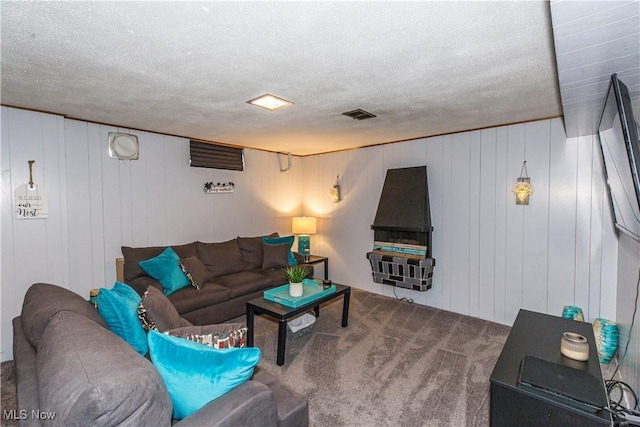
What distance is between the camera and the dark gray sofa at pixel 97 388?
Result: 910 millimetres

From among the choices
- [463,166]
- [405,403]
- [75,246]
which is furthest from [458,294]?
[75,246]

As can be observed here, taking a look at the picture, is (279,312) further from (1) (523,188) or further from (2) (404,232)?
(1) (523,188)

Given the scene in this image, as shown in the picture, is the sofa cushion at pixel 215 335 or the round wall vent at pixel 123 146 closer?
the sofa cushion at pixel 215 335

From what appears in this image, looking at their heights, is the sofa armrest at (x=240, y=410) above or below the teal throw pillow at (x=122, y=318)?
below

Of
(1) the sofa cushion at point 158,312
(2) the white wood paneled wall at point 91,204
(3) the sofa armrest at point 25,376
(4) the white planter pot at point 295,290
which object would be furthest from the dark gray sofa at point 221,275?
(3) the sofa armrest at point 25,376

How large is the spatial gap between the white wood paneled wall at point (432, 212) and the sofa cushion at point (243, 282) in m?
0.78

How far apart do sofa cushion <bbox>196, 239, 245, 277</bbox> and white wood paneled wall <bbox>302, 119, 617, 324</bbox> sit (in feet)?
6.48

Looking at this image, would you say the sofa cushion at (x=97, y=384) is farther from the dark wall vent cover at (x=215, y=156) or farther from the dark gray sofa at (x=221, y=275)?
the dark wall vent cover at (x=215, y=156)

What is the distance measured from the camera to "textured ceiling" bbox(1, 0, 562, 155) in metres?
1.38

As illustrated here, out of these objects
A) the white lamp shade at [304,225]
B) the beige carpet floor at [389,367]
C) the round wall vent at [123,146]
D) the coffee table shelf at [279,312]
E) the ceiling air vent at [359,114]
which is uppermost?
the ceiling air vent at [359,114]

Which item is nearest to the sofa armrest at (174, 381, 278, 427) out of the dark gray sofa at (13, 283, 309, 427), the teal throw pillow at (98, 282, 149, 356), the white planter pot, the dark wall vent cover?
the dark gray sofa at (13, 283, 309, 427)

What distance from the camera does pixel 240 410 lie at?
119 cm

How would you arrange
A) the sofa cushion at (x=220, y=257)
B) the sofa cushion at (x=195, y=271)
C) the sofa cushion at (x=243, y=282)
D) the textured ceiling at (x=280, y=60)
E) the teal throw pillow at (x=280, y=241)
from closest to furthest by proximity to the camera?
1. the textured ceiling at (x=280, y=60)
2. the sofa cushion at (x=195, y=271)
3. the sofa cushion at (x=243, y=282)
4. the sofa cushion at (x=220, y=257)
5. the teal throw pillow at (x=280, y=241)

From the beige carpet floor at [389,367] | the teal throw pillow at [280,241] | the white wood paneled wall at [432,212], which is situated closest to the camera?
the beige carpet floor at [389,367]
